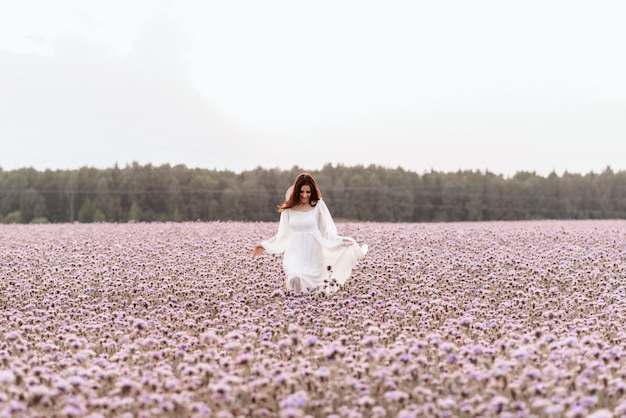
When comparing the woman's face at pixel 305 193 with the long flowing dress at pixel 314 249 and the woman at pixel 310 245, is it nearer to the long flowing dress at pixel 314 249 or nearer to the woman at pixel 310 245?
the woman at pixel 310 245

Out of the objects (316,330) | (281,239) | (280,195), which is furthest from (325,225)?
(280,195)

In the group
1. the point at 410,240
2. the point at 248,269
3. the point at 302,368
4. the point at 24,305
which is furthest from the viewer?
the point at 410,240

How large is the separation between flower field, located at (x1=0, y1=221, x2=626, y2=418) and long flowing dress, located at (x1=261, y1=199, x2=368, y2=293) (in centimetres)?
42

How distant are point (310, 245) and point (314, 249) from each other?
3.7 inches

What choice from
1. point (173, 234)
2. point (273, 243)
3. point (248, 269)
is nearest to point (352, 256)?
point (273, 243)

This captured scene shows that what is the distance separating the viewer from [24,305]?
11219 millimetres

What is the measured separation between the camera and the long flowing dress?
11.8m

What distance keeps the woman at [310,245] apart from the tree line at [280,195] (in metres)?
37.2

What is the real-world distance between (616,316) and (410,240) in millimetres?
8408

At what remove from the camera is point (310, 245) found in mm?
12008

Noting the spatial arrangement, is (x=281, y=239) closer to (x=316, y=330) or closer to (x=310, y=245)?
(x=310, y=245)

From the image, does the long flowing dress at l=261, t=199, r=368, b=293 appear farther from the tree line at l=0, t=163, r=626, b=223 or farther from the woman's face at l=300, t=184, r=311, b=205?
the tree line at l=0, t=163, r=626, b=223

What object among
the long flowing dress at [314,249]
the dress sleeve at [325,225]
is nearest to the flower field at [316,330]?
the long flowing dress at [314,249]

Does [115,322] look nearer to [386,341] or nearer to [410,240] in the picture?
[386,341]
